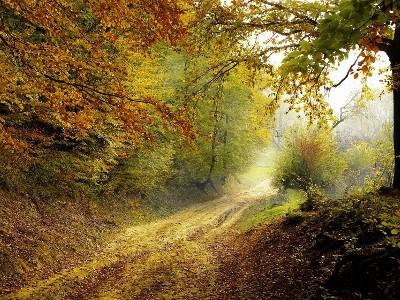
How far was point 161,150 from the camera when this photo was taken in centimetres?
2100

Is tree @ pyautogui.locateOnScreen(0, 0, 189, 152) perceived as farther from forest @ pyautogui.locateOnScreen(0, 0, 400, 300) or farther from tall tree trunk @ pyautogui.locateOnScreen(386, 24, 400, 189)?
tall tree trunk @ pyautogui.locateOnScreen(386, 24, 400, 189)

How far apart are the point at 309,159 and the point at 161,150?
11.6 metres

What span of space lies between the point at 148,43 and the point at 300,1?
163 inches

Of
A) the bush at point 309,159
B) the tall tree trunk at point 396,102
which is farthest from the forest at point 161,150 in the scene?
the bush at point 309,159

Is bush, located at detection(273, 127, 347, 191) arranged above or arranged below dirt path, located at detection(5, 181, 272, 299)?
above

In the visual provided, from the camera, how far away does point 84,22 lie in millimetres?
16125

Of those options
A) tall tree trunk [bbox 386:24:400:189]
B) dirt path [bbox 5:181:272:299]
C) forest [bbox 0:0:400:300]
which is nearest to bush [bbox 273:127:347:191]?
forest [bbox 0:0:400:300]

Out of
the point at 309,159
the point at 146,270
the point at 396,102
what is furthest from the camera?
the point at 309,159

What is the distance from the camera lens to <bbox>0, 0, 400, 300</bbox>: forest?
21.0ft

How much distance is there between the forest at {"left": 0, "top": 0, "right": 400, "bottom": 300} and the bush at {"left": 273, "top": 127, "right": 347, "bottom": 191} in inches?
319

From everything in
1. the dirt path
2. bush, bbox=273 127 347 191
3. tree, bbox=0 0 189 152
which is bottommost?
the dirt path

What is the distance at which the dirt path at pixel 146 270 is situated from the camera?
8.69 m

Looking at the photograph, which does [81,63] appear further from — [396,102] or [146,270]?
[396,102]

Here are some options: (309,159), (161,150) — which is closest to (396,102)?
(161,150)
